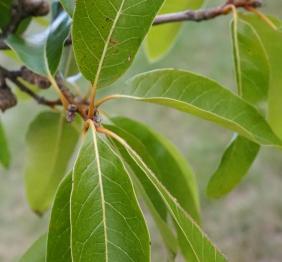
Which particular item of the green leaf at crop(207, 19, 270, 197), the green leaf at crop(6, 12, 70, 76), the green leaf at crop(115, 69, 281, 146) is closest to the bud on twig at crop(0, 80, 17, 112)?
the green leaf at crop(6, 12, 70, 76)

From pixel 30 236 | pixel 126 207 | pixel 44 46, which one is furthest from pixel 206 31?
pixel 126 207

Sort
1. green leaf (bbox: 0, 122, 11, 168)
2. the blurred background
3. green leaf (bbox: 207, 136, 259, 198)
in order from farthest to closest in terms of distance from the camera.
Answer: the blurred background, green leaf (bbox: 0, 122, 11, 168), green leaf (bbox: 207, 136, 259, 198)

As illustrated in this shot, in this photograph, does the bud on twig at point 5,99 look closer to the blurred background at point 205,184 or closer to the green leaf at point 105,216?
the green leaf at point 105,216

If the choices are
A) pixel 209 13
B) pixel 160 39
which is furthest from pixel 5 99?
pixel 160 39

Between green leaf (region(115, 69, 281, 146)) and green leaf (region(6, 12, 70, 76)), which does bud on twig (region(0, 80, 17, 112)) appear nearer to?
green leaf (region(6, 12, 70, 76))

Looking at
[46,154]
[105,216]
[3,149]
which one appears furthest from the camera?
[46,154]

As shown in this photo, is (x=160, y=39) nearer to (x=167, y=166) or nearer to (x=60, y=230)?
(x=167, y=166)
